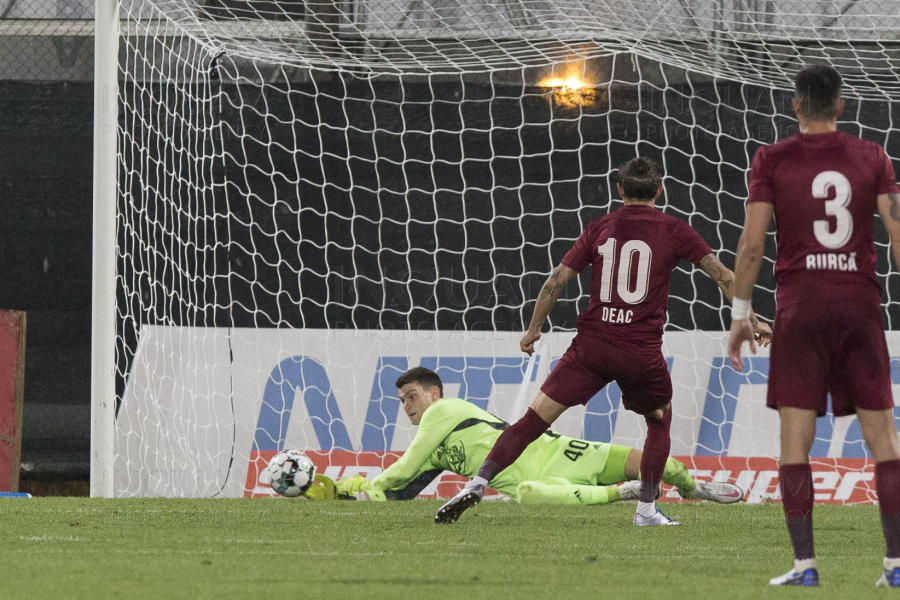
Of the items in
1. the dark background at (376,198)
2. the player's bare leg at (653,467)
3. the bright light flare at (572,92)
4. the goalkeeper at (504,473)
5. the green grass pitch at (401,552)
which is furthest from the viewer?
the bright light flare at (572,92)

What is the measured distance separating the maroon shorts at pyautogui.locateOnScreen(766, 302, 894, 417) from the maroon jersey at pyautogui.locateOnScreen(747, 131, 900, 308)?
0.15 feet

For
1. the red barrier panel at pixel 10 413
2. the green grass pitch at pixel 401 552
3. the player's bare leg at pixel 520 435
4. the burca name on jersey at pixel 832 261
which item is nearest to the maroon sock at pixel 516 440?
the player's bare leg at pixel 520 435

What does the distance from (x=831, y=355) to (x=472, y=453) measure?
370 cm

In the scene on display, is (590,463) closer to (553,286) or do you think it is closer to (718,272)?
(553,286)

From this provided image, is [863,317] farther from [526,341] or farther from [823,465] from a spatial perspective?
[823,465]

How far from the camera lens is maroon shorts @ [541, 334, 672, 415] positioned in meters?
4.99

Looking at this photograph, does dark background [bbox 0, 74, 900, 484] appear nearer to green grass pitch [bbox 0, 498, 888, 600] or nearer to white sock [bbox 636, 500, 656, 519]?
green grass pitch [bbox 0, 498, 888, 600]

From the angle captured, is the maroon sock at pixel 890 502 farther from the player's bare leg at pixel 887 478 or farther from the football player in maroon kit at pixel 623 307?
the football player in maroon kit at pixel 623 307

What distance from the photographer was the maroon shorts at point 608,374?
499 centimetres

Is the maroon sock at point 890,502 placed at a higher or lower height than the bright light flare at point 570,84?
lower

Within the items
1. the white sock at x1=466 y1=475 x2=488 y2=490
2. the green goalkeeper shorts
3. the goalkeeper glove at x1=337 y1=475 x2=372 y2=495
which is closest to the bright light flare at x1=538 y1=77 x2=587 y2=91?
the green goalkeeper shorts

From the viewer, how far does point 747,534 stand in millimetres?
4918

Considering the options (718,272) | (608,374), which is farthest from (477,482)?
(718,272)

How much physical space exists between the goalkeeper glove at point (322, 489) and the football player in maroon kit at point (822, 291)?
4001mm
